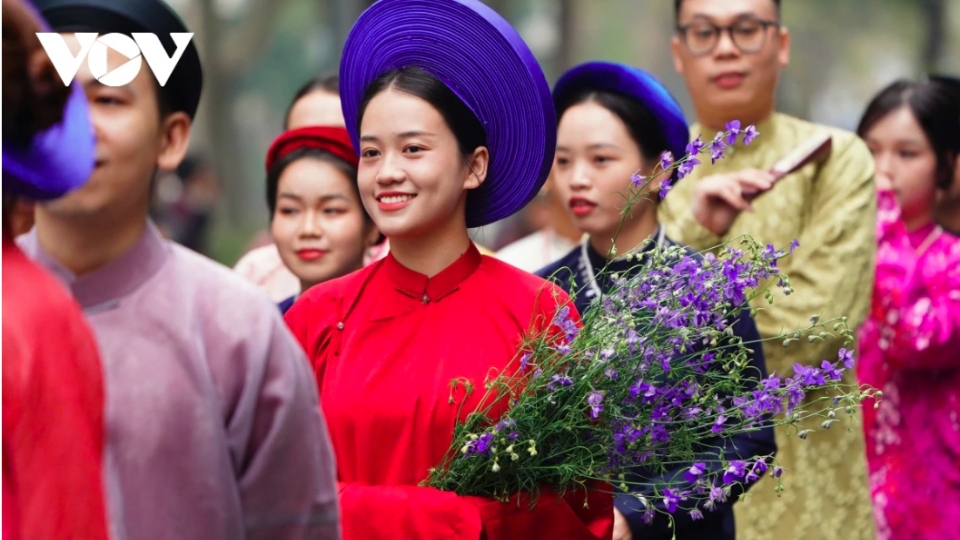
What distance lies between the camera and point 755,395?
3.19 meters

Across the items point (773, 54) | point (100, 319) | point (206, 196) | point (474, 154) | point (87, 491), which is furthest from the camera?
point (206, 196)

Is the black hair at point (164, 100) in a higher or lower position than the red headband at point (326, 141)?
higher

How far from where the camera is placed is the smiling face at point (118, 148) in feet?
7.89

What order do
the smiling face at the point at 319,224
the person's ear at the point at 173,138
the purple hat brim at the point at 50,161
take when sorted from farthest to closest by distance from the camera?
1. the smiling face at the point at 319,224
2. the person's ear at the point at 173,138
3. the purple hat brim at the point at 50,161

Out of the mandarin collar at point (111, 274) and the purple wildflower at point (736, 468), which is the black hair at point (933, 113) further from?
the mandarin collar at point (111, 274)

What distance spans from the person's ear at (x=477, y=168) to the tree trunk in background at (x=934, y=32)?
72.8 feet

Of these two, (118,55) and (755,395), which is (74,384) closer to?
(118,55)

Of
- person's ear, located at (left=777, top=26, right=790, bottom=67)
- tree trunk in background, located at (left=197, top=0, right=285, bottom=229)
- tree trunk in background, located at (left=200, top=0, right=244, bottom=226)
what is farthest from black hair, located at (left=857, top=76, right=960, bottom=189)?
tree trunk in background, located at (left=197, top=0, right=285, bottom=229)

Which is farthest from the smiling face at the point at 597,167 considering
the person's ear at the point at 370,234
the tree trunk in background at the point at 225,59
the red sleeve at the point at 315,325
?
the tree trunk in background at the point at 225,59

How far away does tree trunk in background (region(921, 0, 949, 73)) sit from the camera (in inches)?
983

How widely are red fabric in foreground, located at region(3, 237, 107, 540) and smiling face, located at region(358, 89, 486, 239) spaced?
1103 millimetres

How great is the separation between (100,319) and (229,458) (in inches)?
11.6

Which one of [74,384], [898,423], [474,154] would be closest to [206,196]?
[898,423]

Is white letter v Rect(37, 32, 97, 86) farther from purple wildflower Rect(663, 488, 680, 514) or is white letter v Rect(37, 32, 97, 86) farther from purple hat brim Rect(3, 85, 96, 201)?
purple wildflower Rect(663, 488, 680, 514)
